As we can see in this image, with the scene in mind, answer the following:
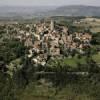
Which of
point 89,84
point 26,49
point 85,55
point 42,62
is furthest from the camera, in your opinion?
point 26,49

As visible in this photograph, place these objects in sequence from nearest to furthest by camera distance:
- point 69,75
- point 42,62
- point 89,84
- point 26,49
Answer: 1. point 89,84
2. point 69,75
3. point 42,62
4. point 26,49

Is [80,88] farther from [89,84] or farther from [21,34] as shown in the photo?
[21,34]

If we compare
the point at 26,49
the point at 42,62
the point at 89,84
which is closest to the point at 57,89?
the point at 89,84

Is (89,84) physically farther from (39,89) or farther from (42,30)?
(42,30)

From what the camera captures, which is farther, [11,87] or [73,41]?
[73,41]

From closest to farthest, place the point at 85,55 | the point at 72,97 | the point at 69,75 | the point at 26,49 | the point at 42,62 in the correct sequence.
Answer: the point at 72,97, the point at 69,75, the point at 42,62, the point at 85,55, the point at 26,49

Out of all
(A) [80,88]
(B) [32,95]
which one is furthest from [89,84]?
(B) [32,95]
